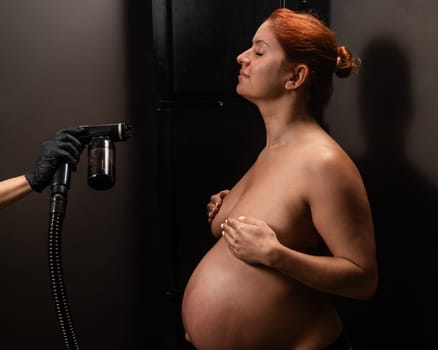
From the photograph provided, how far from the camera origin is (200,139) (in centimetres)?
226

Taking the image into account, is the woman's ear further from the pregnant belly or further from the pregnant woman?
the pregnant belly

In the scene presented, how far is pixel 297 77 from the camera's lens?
1601 mm

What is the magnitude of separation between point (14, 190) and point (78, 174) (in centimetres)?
49

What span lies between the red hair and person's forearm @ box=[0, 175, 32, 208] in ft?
2.54

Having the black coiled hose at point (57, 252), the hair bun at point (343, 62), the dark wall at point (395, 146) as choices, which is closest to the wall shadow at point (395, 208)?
the dark wall at point (395, 146)

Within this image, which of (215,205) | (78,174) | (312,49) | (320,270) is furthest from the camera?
(78,174)

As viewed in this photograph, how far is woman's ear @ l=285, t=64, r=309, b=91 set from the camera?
1.59 meters

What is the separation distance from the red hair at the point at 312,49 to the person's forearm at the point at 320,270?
16.2 inches

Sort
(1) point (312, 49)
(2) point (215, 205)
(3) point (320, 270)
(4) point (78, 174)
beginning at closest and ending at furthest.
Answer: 1. (3) point (320, 270)
2. (1) point (312, 49)
3. (2) point (215, 205)
4. (4) point (78, 174)

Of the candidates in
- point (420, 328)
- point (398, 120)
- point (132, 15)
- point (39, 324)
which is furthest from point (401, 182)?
point (39, 324)

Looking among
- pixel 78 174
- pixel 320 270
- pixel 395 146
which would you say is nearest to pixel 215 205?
pixel 320 270

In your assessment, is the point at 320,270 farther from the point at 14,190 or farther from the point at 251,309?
the point at 14,190

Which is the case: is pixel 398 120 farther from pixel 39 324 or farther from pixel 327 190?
pixel 39 324

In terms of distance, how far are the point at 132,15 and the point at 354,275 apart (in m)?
1.28
